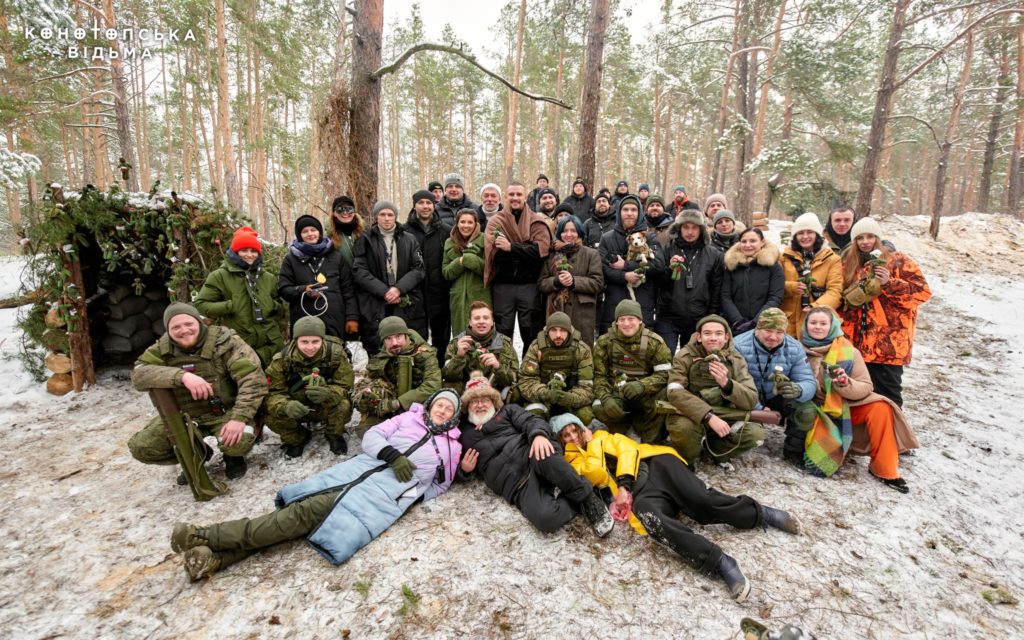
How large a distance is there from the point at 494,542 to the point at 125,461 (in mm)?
3931

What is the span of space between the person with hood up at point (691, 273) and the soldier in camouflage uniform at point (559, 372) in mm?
1403

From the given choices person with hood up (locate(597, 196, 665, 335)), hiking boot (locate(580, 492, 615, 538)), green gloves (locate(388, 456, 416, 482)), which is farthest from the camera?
person with hood up (locate(597, 196, 665, 335))

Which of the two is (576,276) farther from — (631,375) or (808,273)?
(808,273)

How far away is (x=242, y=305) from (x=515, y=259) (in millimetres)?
3062

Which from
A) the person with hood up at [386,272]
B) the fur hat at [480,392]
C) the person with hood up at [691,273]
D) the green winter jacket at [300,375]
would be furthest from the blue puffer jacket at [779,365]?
the green winter jacket at [300,375]

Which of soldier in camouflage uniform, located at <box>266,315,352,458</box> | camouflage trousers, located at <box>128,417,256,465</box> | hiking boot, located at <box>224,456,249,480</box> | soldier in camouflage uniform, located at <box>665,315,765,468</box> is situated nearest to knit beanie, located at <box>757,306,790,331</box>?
soldier in camouflage uniform, located at <box>665,315,765,468</box>

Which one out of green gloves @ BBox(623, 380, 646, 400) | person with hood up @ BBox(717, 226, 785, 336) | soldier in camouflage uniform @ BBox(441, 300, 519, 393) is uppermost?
person with hood up @ BBox(717, 226, 785, 336)

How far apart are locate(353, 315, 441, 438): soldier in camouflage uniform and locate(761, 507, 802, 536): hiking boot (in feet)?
9.80

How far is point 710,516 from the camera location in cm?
307

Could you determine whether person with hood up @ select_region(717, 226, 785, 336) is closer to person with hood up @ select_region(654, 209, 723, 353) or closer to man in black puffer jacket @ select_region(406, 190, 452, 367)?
person with hood up @ select_region(654, 209, 723, 353)

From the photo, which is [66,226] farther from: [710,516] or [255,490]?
[710,516]

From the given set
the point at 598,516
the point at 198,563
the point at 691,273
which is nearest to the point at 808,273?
the point at 691,273

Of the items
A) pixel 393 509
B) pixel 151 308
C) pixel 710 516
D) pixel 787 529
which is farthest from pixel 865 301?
pixel 151 308

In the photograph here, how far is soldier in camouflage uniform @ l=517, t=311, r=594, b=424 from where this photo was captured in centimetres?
409
